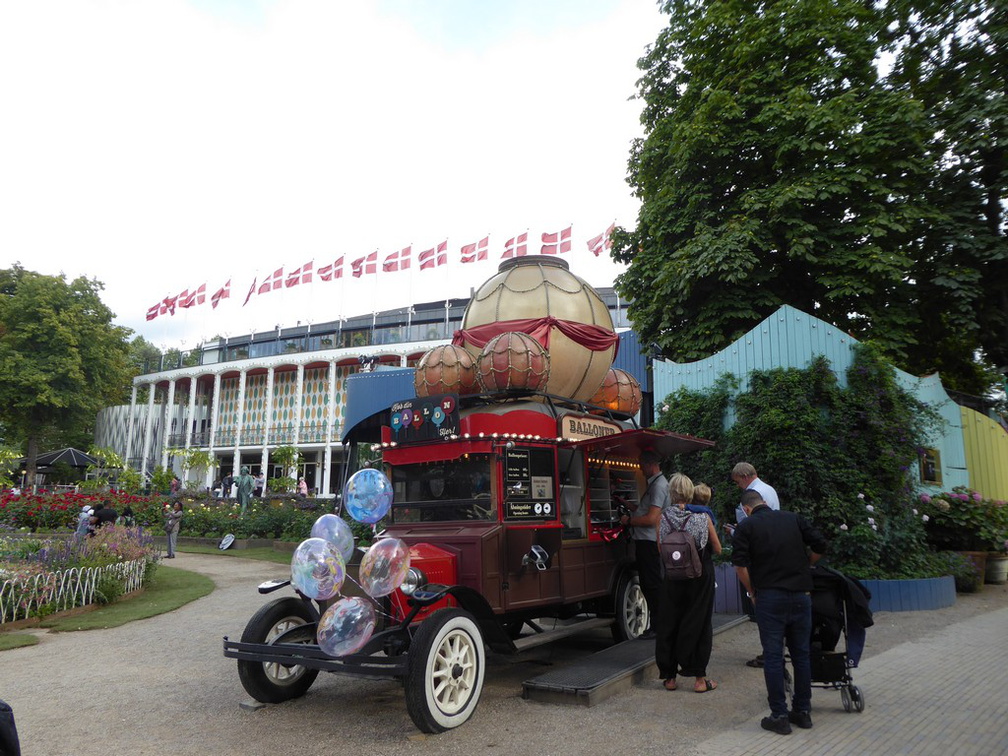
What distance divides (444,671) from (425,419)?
2.63 metres

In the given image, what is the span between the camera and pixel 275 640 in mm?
5723

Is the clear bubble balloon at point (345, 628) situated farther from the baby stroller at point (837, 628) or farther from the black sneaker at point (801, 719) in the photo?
the baby stroller at point (837, 628)

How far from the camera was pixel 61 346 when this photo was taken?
43.7 meters

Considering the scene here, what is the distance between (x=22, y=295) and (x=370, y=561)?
4863cm

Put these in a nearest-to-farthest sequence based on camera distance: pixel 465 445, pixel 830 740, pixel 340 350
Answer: pixel 830 740 → pixel 465 445 → pixel 340 350

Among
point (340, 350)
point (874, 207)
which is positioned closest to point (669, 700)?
point (874, 207)

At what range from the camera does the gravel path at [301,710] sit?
198 inches

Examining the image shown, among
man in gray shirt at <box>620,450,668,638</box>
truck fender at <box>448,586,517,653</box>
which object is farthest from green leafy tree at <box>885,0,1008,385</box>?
truck fender at <box>448,586,517,653</box>

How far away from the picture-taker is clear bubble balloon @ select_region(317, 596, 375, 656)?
16.6 ft

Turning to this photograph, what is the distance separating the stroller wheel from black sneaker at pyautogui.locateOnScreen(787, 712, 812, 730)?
50 cm

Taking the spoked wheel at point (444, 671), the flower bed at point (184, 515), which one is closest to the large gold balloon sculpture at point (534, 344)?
the spoked wheel at point (444, 671)

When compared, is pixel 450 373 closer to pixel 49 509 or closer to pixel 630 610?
pixel 630 610

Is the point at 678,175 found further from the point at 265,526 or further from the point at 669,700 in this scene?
the point at 265,526

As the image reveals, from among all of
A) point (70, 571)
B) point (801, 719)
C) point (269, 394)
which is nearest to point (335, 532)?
point (801, 719)
